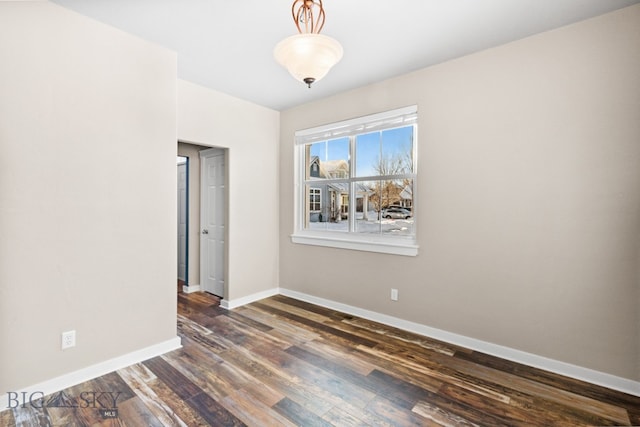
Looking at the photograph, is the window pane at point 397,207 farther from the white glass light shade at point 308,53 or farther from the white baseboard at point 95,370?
the white baseboard at point 95,370

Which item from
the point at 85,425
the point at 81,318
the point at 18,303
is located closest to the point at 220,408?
the point at 85,425

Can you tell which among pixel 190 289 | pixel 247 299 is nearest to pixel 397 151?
pixel 247 299

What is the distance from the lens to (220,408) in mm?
2059

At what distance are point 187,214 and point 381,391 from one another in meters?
3.78

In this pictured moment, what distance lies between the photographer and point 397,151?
3469 mm

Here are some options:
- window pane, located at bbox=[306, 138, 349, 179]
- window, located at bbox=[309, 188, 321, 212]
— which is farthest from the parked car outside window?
window, located at bbox=[309, 188, 321, 212]

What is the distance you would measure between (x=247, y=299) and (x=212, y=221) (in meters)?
1.23

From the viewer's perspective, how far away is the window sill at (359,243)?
330 centimetres

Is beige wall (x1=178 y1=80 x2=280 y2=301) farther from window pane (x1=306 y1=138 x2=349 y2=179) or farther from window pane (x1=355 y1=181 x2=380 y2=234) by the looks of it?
window pane (x1=355 y1=181 x2=380 y2=234)

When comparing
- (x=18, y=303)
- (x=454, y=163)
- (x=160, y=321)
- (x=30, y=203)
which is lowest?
(x=160, y=321)

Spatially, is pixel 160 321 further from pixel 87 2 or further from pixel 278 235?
pixel 87 2

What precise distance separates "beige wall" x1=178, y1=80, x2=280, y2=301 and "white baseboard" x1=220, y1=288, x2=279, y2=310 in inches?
1.7

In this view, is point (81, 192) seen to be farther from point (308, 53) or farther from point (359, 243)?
point (359, 243)

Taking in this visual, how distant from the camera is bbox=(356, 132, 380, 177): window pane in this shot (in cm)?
363
